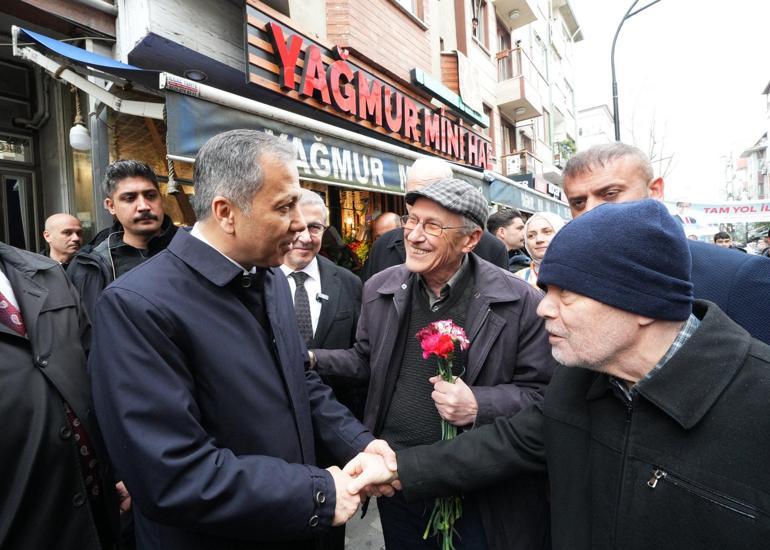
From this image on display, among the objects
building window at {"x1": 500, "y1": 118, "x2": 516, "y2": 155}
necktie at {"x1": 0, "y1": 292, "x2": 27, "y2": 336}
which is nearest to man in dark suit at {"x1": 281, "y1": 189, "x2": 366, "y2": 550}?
necktie at {"x1": 0, "y1": 292, "x2": 27, "y2": 336}

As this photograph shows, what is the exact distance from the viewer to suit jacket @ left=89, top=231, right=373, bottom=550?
48.5 inches

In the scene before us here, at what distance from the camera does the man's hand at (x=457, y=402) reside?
174 centimetres

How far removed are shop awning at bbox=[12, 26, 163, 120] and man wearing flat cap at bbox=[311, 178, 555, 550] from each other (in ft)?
9.24

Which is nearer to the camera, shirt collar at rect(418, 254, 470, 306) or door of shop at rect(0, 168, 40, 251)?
shirt collar at rect(418, 254, 470, 306)

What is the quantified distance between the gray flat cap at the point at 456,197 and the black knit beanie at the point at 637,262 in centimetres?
91

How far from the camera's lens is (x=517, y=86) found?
15.1 meters

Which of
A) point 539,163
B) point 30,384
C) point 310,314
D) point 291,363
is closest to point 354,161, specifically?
point 310,314

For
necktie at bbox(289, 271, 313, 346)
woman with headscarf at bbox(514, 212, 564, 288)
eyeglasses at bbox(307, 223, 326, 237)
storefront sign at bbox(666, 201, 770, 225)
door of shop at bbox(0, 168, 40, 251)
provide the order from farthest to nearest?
storefront sign at bbox(666, 201, 770, 225)
door of shop at bbox(0, 168, 40, 251)
woman with headscarf at bbox(514, 212, 564, 288)
eyeglasses at bbox(307, 223, 326, 237)
necktie at bbox(289, 271, 313, 346)

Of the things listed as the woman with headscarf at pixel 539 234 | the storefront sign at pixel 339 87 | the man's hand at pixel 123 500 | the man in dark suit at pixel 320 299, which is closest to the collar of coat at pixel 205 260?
the man in dark suit at pixel 320 299

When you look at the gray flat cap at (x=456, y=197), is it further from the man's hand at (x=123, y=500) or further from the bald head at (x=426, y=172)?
the man's hand at (x=123, y=500)

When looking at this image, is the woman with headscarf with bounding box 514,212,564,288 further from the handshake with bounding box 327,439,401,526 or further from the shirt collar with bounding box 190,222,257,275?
the shirt collar with bounding box 190,222,257,275

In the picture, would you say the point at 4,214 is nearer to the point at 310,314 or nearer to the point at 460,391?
the point at 310,314

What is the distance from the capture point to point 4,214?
5141 mm

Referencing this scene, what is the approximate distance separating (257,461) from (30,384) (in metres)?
0.98
